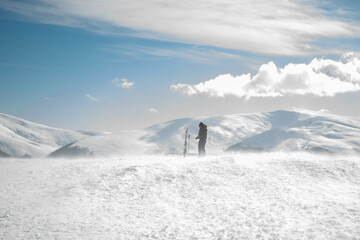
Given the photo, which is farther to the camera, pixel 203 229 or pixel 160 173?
pixel 160 173

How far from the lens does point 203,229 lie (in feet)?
34.8

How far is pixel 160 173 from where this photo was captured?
15.2 m

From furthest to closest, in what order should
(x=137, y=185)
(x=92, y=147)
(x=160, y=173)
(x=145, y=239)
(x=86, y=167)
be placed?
(x=92, y=147)
(x=86, y=167)
(x=160, y=173)
(x=137, y=185)
(x=145, y=239)

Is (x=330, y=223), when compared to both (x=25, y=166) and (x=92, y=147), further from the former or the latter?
(x=92, y=147)

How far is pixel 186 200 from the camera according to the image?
42.4 feet

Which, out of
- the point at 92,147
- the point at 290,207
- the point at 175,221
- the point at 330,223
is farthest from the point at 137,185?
the point at 92,147

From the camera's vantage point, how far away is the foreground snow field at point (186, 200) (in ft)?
34.1

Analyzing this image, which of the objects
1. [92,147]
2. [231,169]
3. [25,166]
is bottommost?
[92,147]

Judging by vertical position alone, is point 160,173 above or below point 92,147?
above

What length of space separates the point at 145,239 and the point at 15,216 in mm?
4484

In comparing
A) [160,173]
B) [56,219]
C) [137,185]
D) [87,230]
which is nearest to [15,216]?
[56,219]

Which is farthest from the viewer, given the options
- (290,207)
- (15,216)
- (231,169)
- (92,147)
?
(92,147)

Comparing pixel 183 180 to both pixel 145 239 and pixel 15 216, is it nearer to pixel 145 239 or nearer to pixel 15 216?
pixel 145 239

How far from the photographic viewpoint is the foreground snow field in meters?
10.4
